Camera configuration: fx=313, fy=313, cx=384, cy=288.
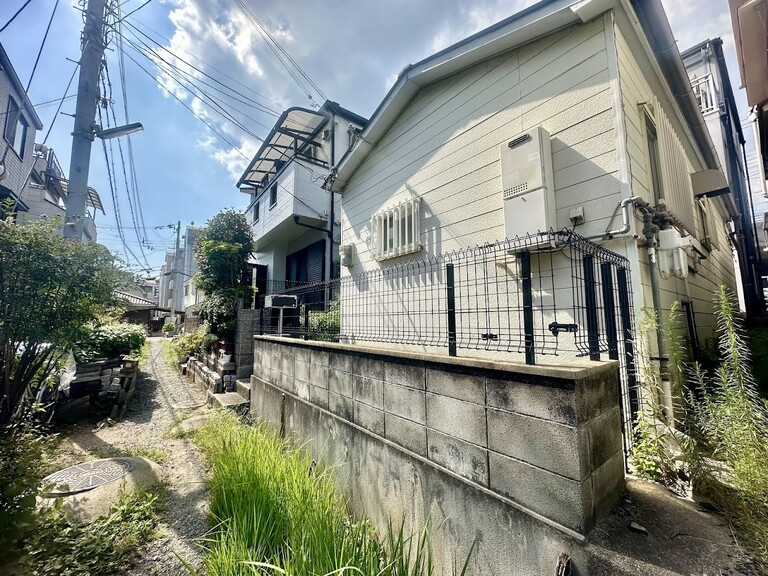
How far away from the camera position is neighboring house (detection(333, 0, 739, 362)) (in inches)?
117

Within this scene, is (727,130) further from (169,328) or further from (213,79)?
(169,328)

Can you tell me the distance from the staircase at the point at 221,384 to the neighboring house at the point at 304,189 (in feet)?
8.47

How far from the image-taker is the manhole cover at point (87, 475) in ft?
9.71

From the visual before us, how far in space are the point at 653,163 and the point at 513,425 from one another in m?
3.80

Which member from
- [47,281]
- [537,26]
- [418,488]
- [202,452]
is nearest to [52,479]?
[202,452]

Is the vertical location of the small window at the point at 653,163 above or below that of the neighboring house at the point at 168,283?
below

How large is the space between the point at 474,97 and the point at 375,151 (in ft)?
7.12

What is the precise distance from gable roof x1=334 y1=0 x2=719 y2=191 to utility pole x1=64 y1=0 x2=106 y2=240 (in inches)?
174

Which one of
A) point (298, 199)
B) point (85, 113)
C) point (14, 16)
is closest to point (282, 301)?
point (85, 113)

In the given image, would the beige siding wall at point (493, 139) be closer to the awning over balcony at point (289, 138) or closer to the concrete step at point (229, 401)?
the concrete step at point (229, 401)

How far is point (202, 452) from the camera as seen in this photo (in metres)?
4.12

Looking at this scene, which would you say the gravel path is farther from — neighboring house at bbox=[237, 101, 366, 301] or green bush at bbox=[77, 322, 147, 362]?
neighboring house at bbox=[237, 101, 366, 301]

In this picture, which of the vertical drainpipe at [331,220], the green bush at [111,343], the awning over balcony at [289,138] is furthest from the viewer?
the awning over balcony at [289,138]

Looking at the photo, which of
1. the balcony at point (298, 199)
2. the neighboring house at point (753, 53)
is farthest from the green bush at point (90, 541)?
the balcony at point (298, 199)
